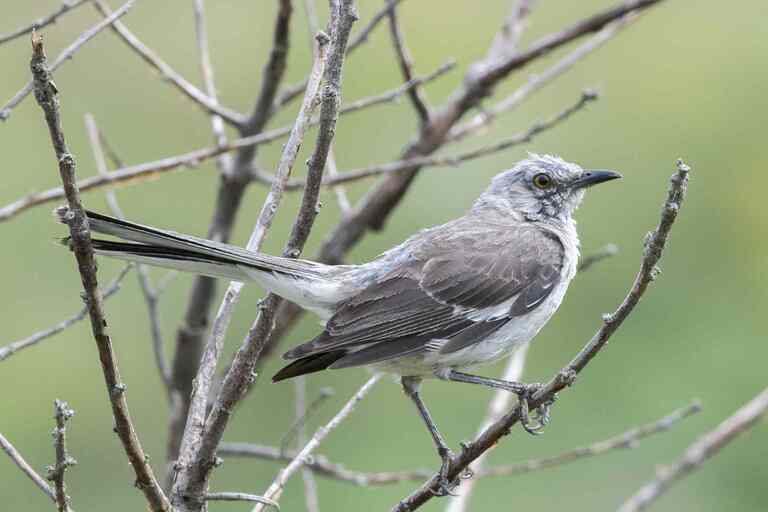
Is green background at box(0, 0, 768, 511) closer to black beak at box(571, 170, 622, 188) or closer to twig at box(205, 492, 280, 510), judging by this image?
black beak at box(571, 170, 622, 188)

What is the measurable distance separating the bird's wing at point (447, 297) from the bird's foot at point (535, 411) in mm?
531

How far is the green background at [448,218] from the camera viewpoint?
802cm

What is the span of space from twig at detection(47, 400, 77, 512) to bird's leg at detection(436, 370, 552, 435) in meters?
1.45

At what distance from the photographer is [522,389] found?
169 inches

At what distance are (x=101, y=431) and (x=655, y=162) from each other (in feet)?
17.9

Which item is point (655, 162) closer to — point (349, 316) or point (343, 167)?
point (343, 167)

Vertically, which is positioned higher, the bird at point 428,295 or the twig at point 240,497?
the bird at point 428,295

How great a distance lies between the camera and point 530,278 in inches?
202

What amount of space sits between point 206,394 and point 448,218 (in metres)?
5.52

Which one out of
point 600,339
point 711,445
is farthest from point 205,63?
point 711,445

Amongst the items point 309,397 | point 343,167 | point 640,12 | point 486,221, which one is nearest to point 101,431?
point 309,397

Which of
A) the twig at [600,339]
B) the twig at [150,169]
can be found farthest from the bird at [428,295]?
the twig at [150,169]

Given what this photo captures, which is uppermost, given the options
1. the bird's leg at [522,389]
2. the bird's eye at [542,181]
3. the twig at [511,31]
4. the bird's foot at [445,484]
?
the twig at [511,31]

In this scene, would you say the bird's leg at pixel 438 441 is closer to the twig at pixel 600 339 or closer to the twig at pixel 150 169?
the twig at pixel 600 339
